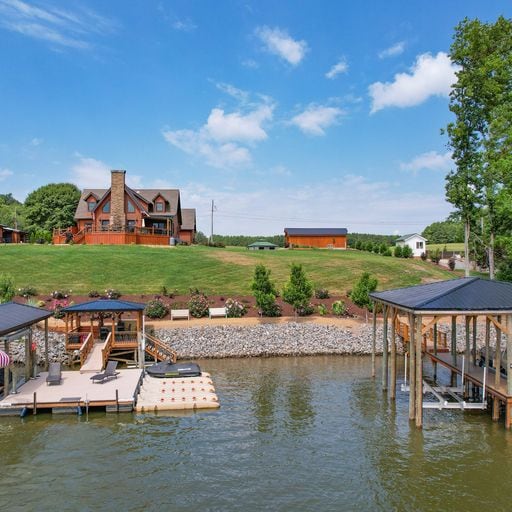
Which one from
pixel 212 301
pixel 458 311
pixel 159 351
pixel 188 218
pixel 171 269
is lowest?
pixel 159 351

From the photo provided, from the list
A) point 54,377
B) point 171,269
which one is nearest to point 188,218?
point 171,269

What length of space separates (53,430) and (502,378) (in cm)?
1773

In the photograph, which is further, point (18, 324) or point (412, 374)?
point (18, 324)

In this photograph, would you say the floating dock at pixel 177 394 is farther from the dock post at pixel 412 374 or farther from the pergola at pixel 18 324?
the dock post at pixel 412 374

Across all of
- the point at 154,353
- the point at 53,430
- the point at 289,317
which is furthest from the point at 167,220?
the point at 53,430

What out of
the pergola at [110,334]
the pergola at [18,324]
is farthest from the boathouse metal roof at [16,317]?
the pergola at [110,334]

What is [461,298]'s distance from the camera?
18.0 m

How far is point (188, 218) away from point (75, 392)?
60.1 metres

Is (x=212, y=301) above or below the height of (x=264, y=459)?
above

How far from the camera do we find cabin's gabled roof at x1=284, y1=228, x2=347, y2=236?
260 ft

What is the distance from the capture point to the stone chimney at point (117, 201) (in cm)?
6094

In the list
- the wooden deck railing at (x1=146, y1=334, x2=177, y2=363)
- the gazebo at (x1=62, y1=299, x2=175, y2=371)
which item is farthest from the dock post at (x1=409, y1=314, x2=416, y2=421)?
the gazebo at (x1=62, y1=299, x2=175, y2=371)

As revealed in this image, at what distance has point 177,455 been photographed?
1562 centimetres

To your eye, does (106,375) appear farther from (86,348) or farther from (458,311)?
(458,311)
